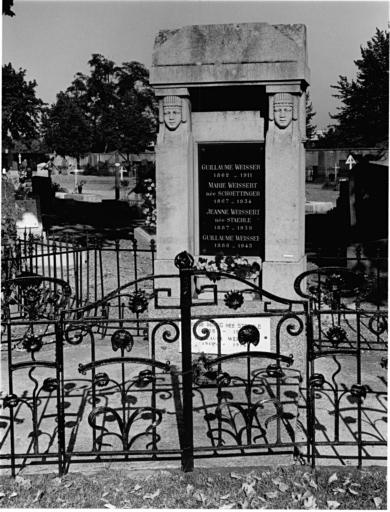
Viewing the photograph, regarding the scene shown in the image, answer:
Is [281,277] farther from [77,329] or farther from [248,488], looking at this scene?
[248,488]

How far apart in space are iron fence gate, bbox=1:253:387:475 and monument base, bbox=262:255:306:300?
0.60 feet

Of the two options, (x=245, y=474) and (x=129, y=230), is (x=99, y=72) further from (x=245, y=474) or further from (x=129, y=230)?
(x=245, y=474)

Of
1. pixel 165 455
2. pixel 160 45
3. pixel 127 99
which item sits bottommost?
pixel 165 455

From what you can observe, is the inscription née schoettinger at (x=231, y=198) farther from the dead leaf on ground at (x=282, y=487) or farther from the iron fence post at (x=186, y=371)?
the dead leaf on ground at (x=282, y=487)

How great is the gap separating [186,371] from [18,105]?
64.7 ft

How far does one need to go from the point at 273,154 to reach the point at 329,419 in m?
2.74

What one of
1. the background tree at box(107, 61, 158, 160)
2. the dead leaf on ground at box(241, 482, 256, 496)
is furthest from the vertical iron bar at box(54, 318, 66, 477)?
the background tree at box(107, 61, 158, 160)

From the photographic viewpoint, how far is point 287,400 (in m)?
5.41

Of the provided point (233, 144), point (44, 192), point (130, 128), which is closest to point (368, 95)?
point (130, 128)

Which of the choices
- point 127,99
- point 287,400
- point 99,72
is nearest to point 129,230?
point 287,400

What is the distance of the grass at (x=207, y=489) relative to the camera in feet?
12.3

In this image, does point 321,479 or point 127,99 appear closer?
point 321,479

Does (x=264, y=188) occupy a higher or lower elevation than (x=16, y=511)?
higher

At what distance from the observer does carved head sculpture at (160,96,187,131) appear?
6598 mm
